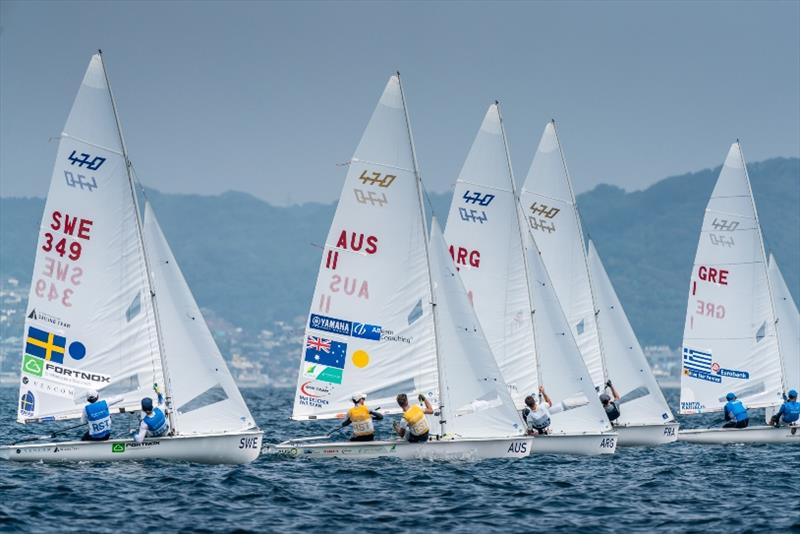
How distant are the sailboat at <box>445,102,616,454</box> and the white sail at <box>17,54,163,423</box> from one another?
10184 mm

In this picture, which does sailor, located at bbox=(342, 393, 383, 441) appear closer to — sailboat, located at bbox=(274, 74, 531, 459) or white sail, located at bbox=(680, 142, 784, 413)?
sailboat, located at bbox=(274, 74, 531, 459)

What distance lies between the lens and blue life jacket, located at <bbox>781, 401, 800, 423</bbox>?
3841 cm

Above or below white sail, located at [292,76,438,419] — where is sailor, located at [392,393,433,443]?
below

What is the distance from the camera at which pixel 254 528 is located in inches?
817

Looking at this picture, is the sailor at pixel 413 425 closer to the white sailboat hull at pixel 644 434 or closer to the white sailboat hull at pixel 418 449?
the white sailboat hull at pixel 418 449

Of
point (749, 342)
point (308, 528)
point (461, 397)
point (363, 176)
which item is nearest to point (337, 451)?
point (461, 397)

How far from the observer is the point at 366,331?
30531 mm

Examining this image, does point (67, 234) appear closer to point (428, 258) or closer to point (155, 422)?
point (155, 422)

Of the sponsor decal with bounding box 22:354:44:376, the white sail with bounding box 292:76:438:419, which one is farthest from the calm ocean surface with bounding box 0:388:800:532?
the sponsor decal with bounding box 22:354:44:376

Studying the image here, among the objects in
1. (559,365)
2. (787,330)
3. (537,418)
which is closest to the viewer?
(537,418)

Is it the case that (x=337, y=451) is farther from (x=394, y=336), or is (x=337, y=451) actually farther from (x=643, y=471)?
(x=643, y=471)

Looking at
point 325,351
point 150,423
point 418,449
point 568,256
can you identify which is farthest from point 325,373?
point 568,256

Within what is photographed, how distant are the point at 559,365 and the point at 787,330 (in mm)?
12209

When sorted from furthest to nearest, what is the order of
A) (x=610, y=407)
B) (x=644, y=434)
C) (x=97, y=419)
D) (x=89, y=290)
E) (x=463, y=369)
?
(x=644, y=434) < (x=610, y=407) < (x=463, y=369) < (x=89, y=290) < (x=97, y=419)
